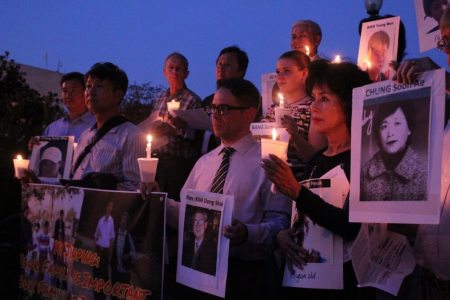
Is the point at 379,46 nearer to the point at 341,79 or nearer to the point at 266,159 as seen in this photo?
the point at 341,79

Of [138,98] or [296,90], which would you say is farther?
[138,98]

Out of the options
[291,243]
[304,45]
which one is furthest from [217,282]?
[304,45]

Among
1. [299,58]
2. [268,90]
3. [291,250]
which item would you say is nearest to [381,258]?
[291,250]

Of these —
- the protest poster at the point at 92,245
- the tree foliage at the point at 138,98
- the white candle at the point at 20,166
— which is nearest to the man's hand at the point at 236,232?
the protest poster at the point at 92,245

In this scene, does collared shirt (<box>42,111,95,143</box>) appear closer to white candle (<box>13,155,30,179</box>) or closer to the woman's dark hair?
white candle (<box>13,155,30,179</box>)

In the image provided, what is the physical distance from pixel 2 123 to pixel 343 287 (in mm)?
7823

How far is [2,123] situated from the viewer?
31.6 ft

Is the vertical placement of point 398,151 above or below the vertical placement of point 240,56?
below

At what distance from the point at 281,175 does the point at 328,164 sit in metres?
0.48

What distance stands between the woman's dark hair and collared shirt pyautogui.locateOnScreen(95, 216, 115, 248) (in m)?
2.23

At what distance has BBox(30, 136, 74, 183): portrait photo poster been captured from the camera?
5.09 metres

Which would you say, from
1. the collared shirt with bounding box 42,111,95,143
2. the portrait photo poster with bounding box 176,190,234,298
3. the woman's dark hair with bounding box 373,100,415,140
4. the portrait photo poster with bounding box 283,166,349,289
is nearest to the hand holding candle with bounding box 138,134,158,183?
the portrait photo poster with bounding box 176,190,234,298

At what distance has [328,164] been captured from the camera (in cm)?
336

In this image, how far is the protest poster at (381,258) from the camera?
113 inches
